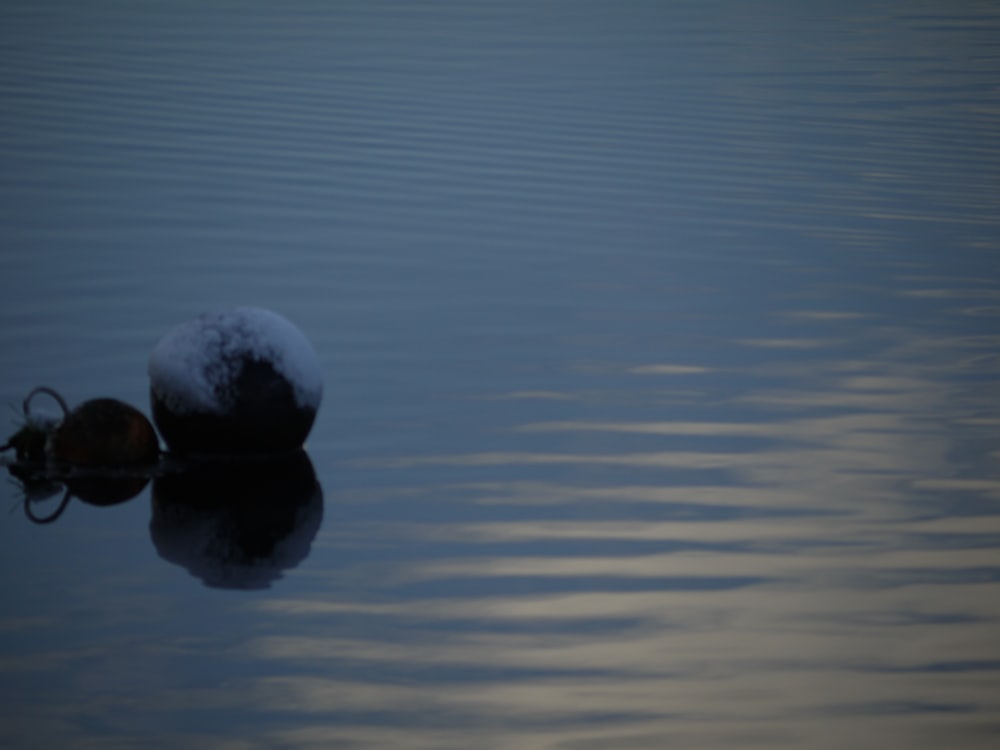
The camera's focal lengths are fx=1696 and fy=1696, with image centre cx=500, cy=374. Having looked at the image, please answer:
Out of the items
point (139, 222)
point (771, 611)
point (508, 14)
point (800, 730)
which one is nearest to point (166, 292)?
point (139, 222)

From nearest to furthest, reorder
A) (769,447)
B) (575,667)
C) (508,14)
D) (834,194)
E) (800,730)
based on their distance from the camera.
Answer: (800,730) → (575,667) → (769,447) → (834,194) → (508,14)

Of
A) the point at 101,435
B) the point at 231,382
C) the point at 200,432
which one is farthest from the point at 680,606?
the point at 101,435

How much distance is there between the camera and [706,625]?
772cm

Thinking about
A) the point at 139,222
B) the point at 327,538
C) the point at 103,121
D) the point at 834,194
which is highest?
the point at 103,121

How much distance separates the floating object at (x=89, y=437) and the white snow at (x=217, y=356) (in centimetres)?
25

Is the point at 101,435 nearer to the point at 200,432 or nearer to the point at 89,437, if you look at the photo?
the point at 89,437

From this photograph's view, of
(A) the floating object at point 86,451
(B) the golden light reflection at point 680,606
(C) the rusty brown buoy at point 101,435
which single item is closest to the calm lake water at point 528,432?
(B) the golden light reflection at point 680,606

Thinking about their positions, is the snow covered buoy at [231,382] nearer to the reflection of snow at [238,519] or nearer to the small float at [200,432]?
the small float at [200,432]

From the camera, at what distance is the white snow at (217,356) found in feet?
30.9

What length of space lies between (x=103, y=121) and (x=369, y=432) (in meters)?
15.2

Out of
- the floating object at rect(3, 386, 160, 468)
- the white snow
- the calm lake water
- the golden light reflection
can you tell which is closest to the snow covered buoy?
the white snow

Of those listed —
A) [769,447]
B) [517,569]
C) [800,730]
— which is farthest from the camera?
[769,447]

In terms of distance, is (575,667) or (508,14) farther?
(508,14)

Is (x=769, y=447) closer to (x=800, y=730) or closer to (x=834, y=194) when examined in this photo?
(x=800, y=730)
